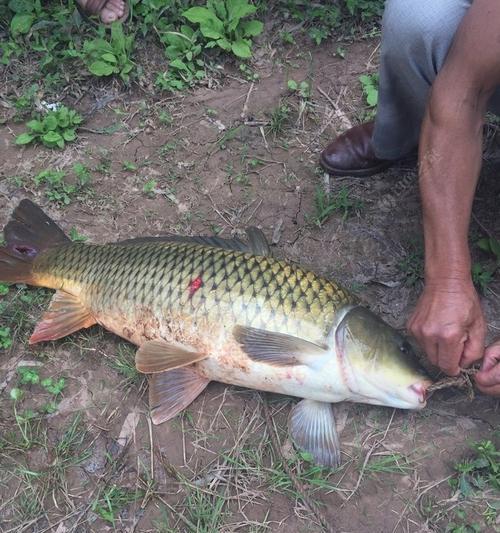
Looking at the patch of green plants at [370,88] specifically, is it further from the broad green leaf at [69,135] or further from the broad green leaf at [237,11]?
the broad green leaf at [69,135]

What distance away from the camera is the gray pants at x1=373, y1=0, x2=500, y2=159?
2361mm

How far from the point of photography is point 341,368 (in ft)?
7.49

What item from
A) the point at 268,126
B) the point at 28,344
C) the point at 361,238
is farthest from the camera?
the point at 268,126

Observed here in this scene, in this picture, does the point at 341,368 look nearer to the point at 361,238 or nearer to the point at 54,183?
the point at 361,238

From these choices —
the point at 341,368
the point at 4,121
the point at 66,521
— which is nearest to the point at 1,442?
the point at 66,521

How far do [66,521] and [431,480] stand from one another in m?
1.44

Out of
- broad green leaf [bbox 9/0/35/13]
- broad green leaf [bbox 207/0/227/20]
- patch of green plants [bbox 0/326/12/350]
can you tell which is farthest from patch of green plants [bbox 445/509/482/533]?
broad green leaf [bbox 9/0/35/13]

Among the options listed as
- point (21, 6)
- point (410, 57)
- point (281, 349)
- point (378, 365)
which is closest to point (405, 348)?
point (378, 365)

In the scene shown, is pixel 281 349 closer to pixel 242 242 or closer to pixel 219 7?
pixel 242 242

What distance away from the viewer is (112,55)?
3682 mm

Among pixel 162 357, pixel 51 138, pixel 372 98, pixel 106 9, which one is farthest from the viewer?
pixel 106 9

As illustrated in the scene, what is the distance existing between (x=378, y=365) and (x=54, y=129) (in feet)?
7.82

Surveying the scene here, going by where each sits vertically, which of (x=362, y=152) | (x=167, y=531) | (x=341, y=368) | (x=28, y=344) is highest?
(x=362, y=152)

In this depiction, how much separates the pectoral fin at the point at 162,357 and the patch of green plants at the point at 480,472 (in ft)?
3.65
